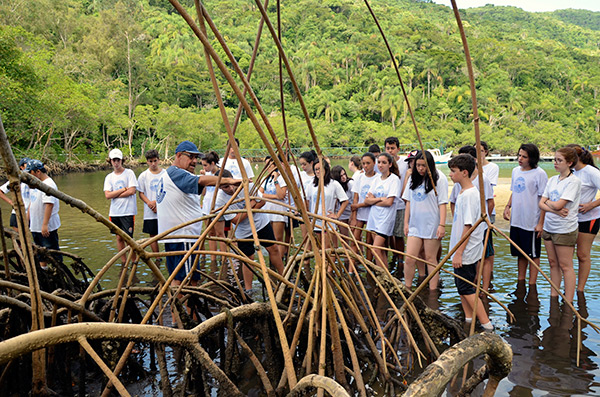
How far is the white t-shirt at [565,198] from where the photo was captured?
15.8 ft

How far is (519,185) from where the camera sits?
5559 millimetres

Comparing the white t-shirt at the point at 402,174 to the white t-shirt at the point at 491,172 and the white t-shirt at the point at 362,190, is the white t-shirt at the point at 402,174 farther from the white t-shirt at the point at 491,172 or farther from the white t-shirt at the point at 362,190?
the white t-shirt at the point at 491,172

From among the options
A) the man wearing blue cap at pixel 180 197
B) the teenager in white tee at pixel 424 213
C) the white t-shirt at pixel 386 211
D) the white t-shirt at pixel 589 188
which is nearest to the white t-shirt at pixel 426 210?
the teenager in white tee at pixel 424 213

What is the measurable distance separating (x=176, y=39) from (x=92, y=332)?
81147 millimetres

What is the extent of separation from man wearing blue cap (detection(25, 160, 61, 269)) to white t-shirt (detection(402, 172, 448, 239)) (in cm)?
460

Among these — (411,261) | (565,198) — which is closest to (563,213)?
(565,198)

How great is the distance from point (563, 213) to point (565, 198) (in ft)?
0.53


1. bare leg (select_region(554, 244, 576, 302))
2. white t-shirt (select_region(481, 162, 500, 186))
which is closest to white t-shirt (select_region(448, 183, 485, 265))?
bare leg (select_region(554, 244, 576, 302))

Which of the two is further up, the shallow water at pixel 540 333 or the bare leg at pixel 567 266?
the bare leg at pixel 567 266

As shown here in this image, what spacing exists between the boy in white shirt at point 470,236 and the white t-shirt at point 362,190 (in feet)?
8.40

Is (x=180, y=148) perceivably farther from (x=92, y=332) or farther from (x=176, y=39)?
(x=176, y=39)

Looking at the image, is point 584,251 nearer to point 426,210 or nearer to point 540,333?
point 540,333

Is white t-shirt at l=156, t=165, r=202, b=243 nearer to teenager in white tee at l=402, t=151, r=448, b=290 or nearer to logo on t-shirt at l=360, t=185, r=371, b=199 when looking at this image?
teenager in white tee at l=402, t=151, r=448, b=290

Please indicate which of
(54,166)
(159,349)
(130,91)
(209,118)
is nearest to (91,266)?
(159,349)
